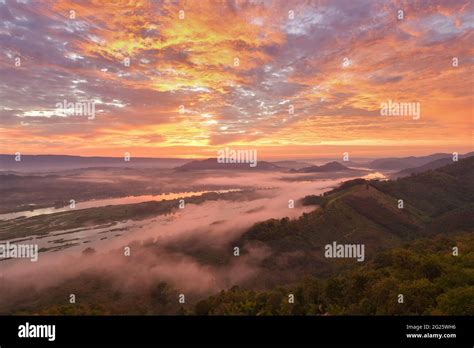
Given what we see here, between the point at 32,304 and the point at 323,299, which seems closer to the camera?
the point at 323,299
